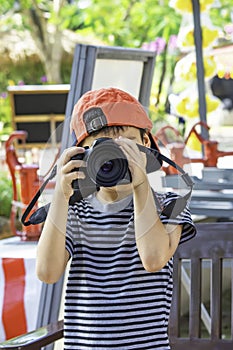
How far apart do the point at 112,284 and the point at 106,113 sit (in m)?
0.31

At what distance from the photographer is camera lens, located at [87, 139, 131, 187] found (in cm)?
122

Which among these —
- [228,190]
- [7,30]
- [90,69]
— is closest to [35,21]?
[7,30]

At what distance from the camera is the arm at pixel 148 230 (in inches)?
50.6

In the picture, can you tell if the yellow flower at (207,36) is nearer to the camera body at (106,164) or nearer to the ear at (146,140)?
the ear at (146,140)

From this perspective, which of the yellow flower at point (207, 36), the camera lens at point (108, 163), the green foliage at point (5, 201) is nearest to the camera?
the camera lens at point (108, 163)

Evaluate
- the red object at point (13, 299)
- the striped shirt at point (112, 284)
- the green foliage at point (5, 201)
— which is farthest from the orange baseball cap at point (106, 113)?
the green foliage at point (5, 201)

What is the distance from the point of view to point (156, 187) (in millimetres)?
1375

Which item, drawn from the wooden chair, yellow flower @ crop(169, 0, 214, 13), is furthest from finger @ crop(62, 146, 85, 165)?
yellow flower @ crop(169, 0, 214, 13)

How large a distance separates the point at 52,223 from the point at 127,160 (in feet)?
0.68

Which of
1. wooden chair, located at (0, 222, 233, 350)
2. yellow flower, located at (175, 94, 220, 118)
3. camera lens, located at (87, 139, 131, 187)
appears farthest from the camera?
yellow flower, located at (175, 94, 220, 118)

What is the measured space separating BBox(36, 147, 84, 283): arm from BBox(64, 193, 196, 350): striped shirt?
0.10ft

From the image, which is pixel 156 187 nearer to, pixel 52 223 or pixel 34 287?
Answer: pixel 52 223

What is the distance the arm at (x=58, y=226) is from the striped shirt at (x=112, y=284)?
0.10 ft

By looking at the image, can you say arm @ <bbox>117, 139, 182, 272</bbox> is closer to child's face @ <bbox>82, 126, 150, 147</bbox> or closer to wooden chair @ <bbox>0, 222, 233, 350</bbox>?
child's face @ <bbox>82, 126, 150, 147</bbox>
